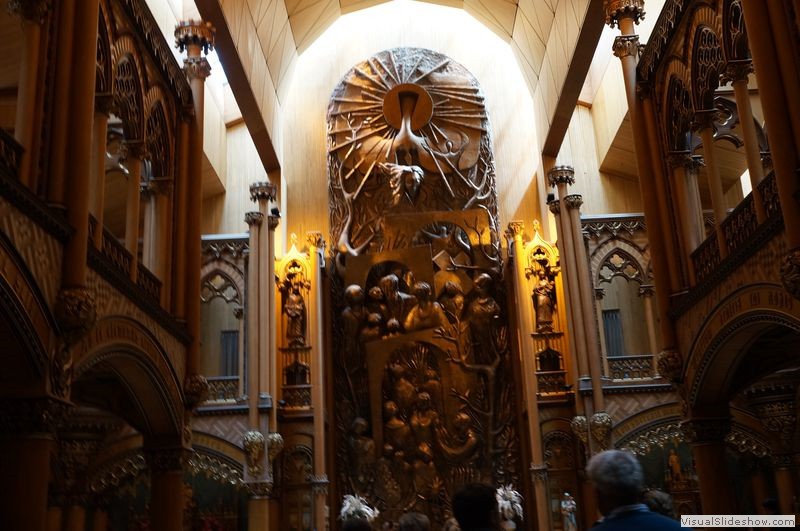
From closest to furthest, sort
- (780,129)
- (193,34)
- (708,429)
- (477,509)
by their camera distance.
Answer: (477,509), (780,129), (708,429), (193,34)

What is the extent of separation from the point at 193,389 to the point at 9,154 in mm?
6219

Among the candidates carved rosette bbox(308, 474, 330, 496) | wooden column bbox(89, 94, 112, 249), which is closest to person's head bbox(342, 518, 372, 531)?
wooden column bbox(89, 94, 112, 249)

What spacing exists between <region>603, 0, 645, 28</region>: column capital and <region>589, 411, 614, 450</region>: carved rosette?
7.76m

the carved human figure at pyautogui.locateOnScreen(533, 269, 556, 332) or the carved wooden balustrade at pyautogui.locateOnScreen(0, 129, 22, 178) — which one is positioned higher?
the carved human figure at pyautogui.locateOnScreen(533, 269, 556, 332)

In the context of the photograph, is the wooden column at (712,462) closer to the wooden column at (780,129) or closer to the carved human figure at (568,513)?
the wooden column at (780,129)

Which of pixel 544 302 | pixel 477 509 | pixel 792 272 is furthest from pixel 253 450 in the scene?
pixel 477 509

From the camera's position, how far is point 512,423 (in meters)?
21.3

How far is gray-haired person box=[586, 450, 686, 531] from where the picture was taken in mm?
3584

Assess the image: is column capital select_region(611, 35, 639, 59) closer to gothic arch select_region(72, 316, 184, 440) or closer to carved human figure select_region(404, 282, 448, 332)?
gothic arch select_region(72, 316, 184, 440)

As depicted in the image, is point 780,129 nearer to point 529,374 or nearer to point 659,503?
point 659,503

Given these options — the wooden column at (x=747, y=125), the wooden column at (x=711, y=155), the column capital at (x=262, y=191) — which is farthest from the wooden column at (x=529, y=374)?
the wooden column at (x=747, y=125)

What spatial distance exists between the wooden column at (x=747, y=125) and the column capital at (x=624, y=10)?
3.62 metres

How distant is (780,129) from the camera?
9062 millimetres

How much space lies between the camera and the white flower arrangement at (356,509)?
19.4m
